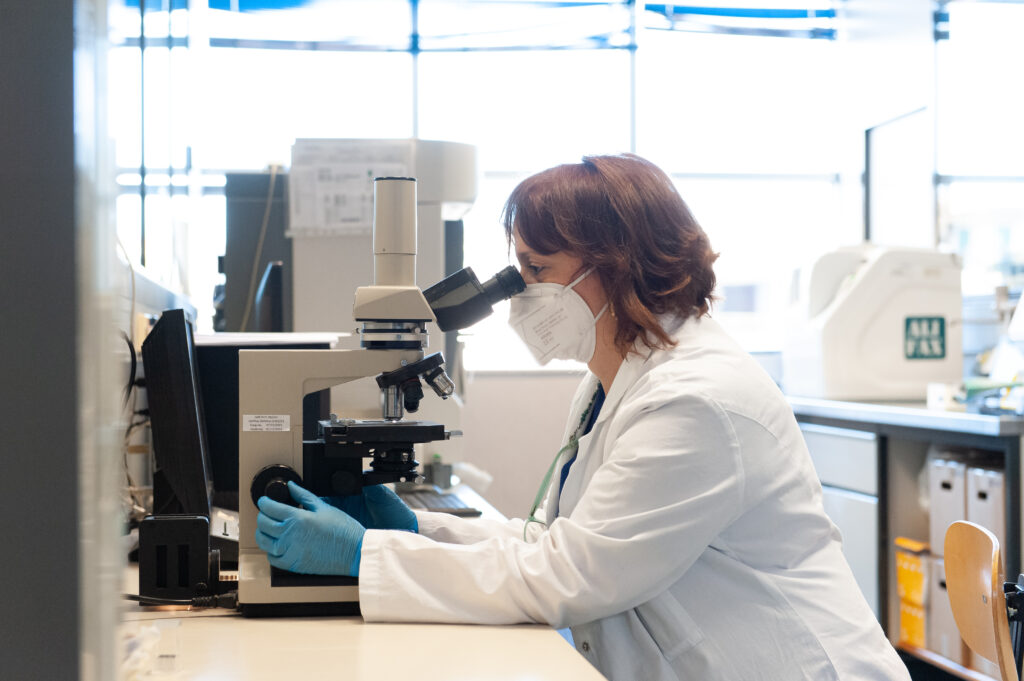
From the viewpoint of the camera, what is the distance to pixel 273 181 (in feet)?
8.11

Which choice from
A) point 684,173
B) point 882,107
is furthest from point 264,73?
point 882,107

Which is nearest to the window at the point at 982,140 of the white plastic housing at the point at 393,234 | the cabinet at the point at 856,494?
the cabinet at the point at 856,494

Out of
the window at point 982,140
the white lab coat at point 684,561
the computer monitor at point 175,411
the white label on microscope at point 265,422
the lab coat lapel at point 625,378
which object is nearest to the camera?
the white lab coat at point 684,561

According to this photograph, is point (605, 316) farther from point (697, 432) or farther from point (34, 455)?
point (34, 455)

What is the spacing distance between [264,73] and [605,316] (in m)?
3.77

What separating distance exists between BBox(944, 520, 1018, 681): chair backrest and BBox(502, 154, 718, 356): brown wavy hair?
58 cm

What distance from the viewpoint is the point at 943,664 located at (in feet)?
9.34

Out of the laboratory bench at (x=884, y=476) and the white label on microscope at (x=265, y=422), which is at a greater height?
the white label on microscope at (x=265, y=422)

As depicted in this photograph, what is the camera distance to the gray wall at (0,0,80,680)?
0.40 m

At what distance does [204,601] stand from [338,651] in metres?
0.28

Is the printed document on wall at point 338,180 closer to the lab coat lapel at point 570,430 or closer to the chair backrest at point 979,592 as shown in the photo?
the lab coat lapel at point 570,430

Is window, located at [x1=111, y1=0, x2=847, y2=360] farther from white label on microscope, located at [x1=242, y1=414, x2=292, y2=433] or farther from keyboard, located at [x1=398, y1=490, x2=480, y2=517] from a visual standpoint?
Answer: white label on microscope, located at [x1=242, y1=414, x2=292, y2=433]

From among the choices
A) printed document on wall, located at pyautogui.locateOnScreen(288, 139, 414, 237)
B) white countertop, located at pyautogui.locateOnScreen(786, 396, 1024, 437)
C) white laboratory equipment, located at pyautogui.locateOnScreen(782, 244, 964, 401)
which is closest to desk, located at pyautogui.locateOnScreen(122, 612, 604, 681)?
printed document on wall, located at pyautogui.locateOnScreen(288, 139, 414, 237)

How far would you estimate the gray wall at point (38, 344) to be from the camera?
0.40 meters
